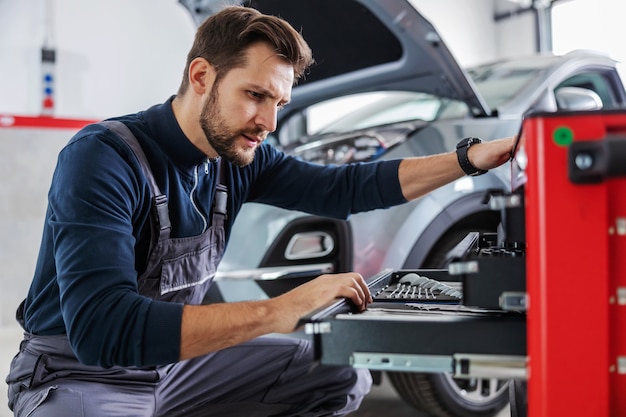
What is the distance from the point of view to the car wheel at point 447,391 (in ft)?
6.72

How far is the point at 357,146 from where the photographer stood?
2.19 metres

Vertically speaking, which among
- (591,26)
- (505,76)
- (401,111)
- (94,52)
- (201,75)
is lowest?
(201,75)

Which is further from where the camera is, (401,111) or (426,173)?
(401,111)

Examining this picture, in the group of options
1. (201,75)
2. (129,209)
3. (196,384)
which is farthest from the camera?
(196,384)

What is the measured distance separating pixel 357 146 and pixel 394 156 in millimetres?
149

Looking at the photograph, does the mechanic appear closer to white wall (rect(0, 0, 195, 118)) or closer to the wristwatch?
the wristwatch

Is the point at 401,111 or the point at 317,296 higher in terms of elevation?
the point at 401,111

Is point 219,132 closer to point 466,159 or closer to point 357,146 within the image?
point 466,159

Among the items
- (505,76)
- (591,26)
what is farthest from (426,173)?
(591,26)

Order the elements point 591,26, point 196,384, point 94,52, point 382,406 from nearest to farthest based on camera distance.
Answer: point 196,384 → point 382,406 → point 94,52 → point 591,26

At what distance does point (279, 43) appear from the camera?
4.42 feet

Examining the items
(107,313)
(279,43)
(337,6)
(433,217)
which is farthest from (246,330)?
(337,6)

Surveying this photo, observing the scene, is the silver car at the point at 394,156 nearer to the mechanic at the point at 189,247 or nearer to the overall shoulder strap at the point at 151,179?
the mechanic at the point at 189,247

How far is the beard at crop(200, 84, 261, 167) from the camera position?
→ 1355 mm
